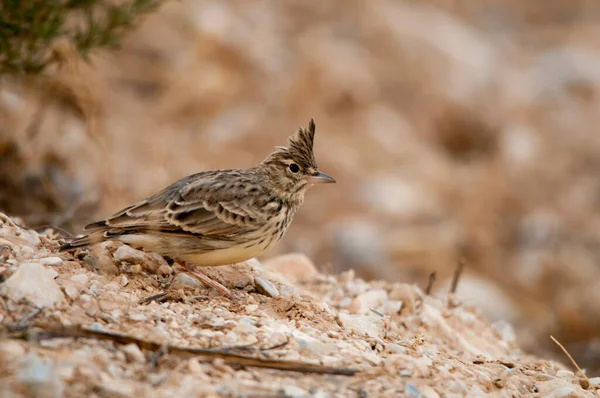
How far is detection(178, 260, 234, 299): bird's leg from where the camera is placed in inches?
216

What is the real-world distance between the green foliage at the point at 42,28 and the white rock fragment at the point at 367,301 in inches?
124

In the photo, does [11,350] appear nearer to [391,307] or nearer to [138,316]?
[138,316]

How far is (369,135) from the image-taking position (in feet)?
44.1

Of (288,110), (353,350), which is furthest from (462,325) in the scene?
(288,110)

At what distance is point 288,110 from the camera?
1330cm

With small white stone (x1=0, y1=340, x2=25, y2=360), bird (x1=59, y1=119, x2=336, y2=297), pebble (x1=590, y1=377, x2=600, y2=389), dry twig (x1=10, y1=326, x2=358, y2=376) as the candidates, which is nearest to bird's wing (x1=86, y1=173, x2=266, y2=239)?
bird (x1=59, y1=119, x2=336, y2=297)

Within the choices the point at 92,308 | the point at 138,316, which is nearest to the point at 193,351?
the point at 138,316

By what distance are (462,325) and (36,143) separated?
5.26 metres

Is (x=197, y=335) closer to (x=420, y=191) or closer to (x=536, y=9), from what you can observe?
(x=420, y=191)

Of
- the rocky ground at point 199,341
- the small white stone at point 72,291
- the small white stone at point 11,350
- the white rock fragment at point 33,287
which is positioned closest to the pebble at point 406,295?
the rocky ground at point 199,341

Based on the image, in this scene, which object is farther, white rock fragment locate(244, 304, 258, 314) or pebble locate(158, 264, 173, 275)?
pebble locate(158, 264, 173, 275)

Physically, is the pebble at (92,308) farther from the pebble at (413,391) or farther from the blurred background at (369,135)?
the blurred background at (369,135)

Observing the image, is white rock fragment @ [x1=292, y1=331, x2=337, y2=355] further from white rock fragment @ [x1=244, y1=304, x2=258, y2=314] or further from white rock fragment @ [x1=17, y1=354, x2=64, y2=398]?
white rock fragment @ [x1=17, y1=354, x2=64, y2=398]

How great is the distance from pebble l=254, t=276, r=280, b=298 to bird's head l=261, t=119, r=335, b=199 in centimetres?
77
